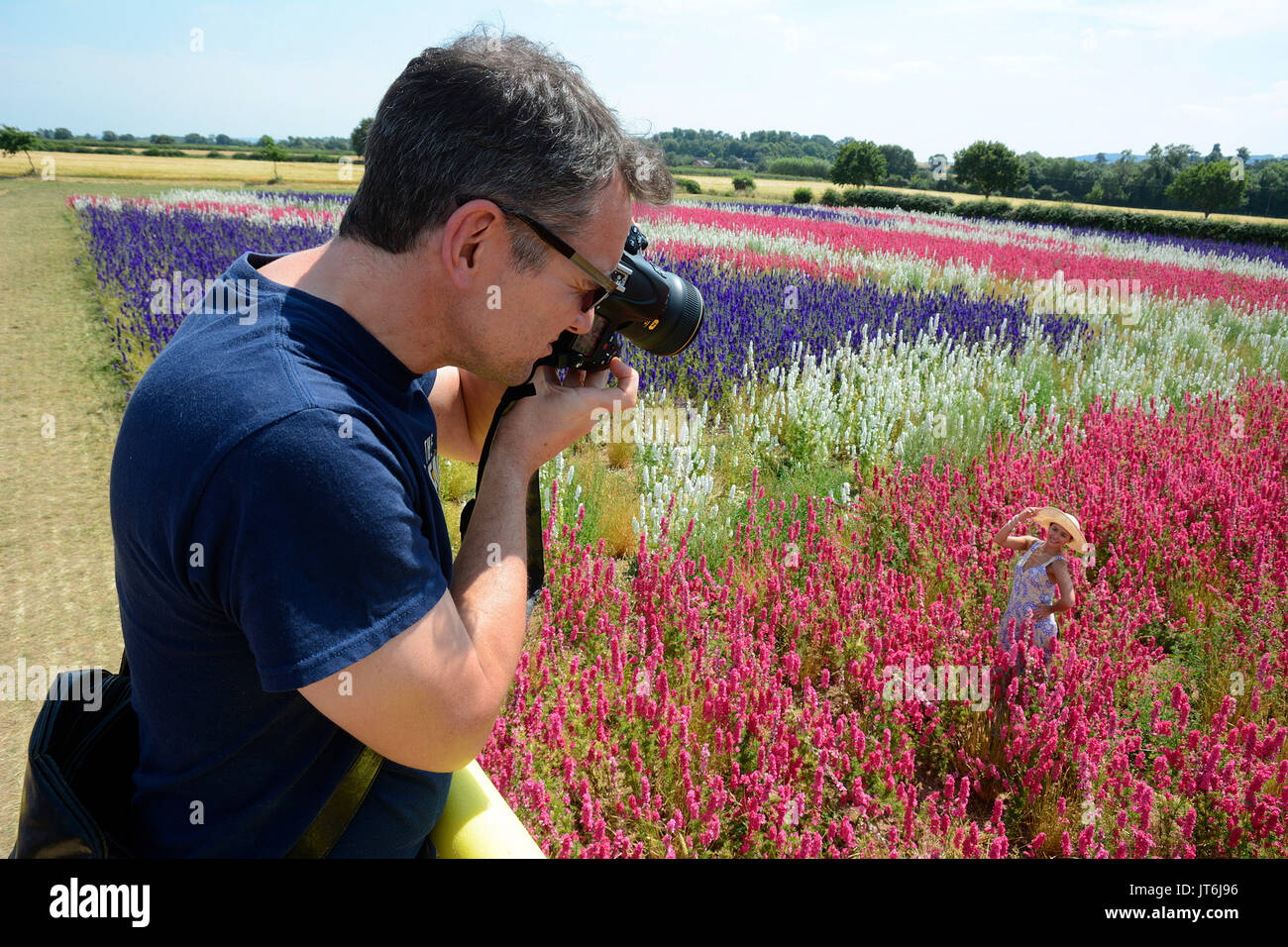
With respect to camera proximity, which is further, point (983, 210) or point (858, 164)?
point (858, 164)

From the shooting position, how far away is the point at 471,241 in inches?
47.5

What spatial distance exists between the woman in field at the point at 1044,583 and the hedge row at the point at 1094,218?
34.2 meters

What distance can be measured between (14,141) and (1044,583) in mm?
59572

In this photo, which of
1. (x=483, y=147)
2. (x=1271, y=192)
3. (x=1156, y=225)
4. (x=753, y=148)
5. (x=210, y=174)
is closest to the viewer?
(x=483, y=147)

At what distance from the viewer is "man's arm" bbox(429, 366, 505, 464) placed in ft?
6.15

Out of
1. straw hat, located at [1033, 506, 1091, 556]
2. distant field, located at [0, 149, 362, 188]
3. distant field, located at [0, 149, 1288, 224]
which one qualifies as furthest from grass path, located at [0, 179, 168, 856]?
distant field, located at [0, 149, 362, 188]

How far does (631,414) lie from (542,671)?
10.4 feet

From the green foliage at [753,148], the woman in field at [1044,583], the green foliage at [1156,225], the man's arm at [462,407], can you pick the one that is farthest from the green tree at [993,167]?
the man's arm at [462,407]

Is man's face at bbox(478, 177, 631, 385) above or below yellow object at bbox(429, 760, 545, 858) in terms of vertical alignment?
above

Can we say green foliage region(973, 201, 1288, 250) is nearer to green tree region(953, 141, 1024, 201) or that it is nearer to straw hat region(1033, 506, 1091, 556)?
green tree region(953, 141, 1024, 201)

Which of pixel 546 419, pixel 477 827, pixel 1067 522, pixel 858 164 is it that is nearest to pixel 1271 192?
pixel 858 164

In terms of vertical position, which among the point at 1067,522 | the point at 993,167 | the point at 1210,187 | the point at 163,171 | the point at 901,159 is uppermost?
the point at 901,159

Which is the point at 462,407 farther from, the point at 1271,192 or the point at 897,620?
the point at 1271,192

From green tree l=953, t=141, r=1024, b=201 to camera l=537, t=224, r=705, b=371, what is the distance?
178 feet
